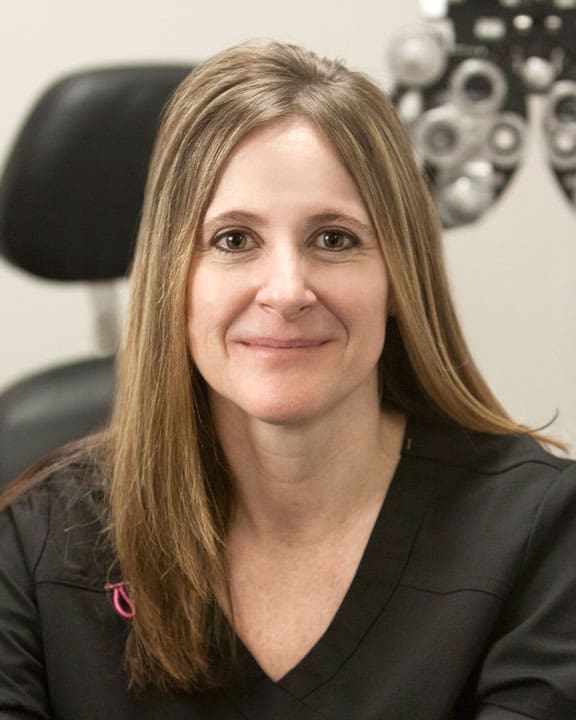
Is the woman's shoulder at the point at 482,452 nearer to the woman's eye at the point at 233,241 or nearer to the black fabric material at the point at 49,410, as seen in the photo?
the woman's eye at the point at 233,241

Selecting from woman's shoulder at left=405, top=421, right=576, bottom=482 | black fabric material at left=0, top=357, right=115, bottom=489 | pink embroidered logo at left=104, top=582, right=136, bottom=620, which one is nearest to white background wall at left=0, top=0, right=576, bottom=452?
black fabric material at left=0, top=357, right=115, bottom=489

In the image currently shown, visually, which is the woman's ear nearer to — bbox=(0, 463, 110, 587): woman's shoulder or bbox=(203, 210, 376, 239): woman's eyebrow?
bbox=(203, 210, 376, 239): woman's eyebrow

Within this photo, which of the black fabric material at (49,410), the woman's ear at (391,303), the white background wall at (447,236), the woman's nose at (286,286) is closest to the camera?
the woman's nose at (286,286)

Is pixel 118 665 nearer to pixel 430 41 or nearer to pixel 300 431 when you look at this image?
pixel 300 431

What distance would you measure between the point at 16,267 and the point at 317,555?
0.65 meters

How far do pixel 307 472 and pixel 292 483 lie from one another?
0.02 metres

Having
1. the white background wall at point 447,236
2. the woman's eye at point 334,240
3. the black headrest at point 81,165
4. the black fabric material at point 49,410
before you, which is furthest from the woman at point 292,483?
the white background wall at point 447,236

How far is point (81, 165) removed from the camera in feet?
5.16

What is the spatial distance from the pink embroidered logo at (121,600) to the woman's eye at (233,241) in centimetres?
37

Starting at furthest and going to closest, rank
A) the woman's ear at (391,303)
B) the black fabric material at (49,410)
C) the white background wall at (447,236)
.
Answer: the white background wall at (447,236) < the black fabric material at (49,410) < the woman's ear at (391,303)

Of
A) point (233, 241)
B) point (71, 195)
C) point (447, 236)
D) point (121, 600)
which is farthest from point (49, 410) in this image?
point (447, 236)

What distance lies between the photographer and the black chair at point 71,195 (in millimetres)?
1558

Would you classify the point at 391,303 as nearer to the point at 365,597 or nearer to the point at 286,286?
the point at 286,286

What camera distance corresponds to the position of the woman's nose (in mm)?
1084
